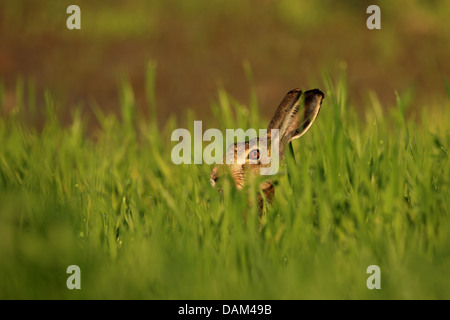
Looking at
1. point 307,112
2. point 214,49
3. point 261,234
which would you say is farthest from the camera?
point 214,49

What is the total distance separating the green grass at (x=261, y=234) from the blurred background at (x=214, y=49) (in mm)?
2516

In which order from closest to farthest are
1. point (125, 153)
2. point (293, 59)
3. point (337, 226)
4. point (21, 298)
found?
point (21, 298) < point (337, 226) < point (125, 153) < point (293, 59)

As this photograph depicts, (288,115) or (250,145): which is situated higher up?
(288,115)

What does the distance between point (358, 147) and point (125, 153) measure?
1.28m

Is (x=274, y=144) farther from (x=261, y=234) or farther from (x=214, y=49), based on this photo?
(x=214, y=49)

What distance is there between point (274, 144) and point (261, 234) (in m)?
0.47

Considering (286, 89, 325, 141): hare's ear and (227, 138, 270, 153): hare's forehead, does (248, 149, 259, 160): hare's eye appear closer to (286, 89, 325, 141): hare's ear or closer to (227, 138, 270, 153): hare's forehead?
(227, 138, 270, 153): hare's forehead

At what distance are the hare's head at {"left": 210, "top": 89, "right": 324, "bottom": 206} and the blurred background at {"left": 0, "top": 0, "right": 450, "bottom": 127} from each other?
237cm

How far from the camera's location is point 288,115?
2414 mm

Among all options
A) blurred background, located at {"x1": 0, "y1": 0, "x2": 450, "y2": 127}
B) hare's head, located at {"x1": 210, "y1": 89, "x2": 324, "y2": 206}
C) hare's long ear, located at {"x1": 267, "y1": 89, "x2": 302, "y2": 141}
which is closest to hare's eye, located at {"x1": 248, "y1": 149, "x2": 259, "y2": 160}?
hare's head, located at {"x1": 210, "y1": 89, "x2": 324, "y2": 206}

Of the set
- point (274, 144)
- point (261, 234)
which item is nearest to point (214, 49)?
point (274, 144)
